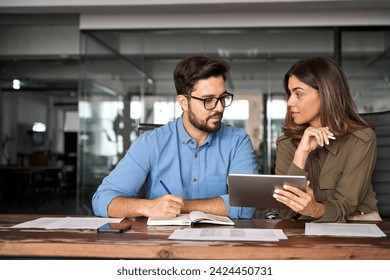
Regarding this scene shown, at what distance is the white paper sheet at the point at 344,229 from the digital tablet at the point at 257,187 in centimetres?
15

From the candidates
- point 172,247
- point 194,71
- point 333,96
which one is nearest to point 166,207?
point 172,247

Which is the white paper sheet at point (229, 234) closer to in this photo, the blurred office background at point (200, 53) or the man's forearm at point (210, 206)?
the man's forearm at point (210, 206)

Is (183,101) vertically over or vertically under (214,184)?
over

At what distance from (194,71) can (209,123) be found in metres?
0.26

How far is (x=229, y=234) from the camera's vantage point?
1.59m

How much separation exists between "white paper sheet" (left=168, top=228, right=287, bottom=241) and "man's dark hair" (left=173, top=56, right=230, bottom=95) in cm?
92

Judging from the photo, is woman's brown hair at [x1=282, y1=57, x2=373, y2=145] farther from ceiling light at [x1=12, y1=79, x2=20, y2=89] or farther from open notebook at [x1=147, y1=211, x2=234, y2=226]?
ceiling light at [x1=12, y1=79, x2=20, y2=89]

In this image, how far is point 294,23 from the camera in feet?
19.1

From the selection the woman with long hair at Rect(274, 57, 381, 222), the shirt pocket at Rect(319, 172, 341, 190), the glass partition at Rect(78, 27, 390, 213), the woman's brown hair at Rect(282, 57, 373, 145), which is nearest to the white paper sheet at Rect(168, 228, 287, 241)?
the woman with long hair at Rect(274, 57, 381, 222)

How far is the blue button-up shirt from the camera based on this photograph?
7.86 feet

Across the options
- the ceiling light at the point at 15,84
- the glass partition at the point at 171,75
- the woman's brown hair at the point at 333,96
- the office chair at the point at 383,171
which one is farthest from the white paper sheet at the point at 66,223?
the ceiling light at the point at 15,84

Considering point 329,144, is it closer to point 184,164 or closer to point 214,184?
point 214,184

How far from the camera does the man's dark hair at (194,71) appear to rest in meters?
2.40

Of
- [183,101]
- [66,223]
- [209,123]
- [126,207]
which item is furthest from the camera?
[183,101]
